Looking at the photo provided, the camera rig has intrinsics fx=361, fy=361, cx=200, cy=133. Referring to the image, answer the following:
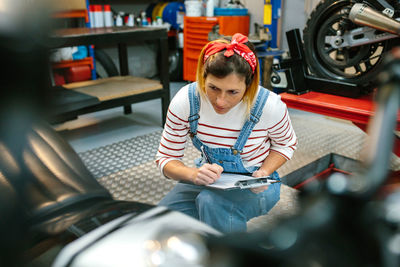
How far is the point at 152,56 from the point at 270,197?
4.90 m

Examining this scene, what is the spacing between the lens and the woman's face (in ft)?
3.70

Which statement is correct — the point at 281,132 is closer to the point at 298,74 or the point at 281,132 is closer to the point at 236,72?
the point at 236,72

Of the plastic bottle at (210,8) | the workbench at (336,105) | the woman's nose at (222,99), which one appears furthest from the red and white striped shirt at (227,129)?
the plastic bottle at (210,8)

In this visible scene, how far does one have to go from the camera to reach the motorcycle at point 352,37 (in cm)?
155

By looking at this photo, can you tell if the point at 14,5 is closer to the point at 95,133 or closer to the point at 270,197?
the point at 270,197

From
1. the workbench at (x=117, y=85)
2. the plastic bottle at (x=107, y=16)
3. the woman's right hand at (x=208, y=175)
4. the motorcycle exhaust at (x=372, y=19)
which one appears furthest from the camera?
the plastic bottle at (x=107, y=16)

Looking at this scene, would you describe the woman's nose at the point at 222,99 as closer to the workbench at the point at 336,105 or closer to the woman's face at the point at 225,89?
the woman's face at the point at 225,89

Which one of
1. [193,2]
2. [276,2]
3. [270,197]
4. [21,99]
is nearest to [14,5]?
[21,99]

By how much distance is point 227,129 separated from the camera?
1.25 metres

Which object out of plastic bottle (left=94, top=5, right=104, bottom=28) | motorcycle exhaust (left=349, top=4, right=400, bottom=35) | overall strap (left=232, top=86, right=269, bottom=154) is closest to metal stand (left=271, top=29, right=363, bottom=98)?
motorcycle exhaust (left=349, top=4, right=400, bottom=35)

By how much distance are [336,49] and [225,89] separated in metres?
0.95

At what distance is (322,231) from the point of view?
24 cm

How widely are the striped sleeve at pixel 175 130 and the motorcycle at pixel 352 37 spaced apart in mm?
860

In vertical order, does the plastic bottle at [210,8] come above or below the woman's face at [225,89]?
above
